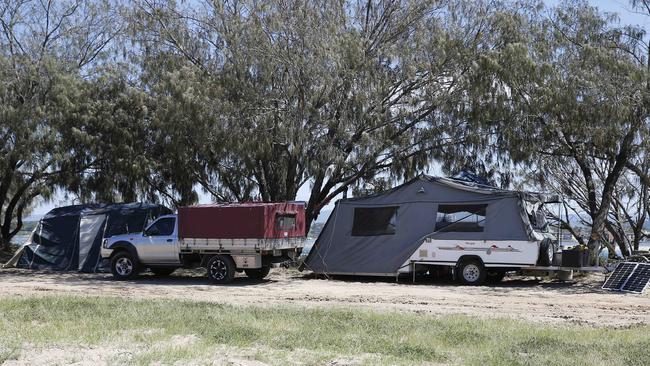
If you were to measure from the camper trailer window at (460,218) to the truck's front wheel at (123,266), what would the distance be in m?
7.89

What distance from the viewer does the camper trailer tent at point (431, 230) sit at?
16547 mm

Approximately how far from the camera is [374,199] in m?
18.6

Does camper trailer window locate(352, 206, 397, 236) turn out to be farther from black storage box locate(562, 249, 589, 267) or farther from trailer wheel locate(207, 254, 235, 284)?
black storage box locate(562, 249, 589, 267)

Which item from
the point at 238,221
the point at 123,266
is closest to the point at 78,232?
the point at 123,266

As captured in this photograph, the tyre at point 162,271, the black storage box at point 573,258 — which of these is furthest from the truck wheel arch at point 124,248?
the black storage box at point 573,258

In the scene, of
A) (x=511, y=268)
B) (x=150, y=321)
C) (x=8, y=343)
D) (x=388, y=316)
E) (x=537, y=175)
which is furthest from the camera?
(x=537, y=175)

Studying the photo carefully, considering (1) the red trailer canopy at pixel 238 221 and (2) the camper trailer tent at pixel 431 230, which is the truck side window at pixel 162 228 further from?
(2) the camper trailer tent at pixel 431 230

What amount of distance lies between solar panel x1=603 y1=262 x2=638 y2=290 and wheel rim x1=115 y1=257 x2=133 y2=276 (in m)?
11.6

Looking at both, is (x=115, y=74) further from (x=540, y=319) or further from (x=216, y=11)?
(x=540, y=319)

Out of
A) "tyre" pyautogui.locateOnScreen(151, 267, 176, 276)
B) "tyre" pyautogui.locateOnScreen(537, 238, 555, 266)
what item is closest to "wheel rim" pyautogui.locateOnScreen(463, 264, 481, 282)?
"tyre" pyautogui.locateOnScreen(537, 238, 555, 266)

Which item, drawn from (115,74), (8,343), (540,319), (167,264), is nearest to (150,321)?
(8,343)

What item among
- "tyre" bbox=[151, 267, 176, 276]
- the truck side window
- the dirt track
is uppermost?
the truck side window

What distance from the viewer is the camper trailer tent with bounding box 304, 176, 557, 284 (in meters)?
16.5

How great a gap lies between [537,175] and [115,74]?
13.7m
